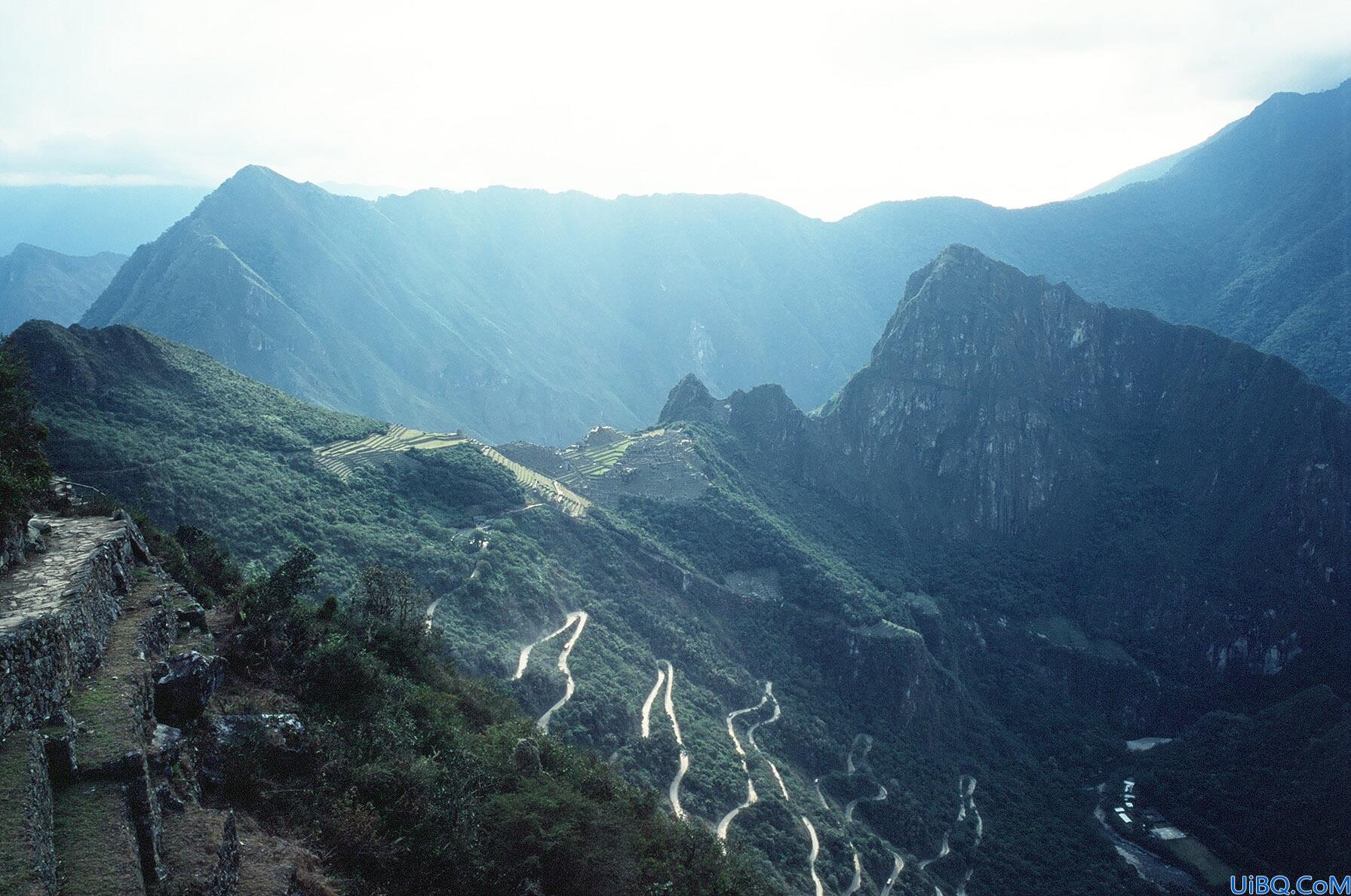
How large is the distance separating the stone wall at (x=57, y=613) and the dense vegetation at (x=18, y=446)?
148 cm

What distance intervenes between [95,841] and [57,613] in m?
6.31

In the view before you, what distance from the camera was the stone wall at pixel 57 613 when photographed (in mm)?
15633

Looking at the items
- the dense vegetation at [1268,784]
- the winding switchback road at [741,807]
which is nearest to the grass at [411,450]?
the winding switchback road at [741,807]

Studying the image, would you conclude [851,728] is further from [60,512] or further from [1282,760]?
[60,512]

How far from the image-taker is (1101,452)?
5295 inches

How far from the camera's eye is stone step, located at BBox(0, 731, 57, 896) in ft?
40.4

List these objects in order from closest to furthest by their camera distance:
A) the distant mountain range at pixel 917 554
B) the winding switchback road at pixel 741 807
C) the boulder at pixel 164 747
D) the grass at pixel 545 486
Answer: the boulder at pixel 164 747
the winding switchback road at pixel 741 807
the distant mountain range at pixel 917 554
the grass at pixel 545 486

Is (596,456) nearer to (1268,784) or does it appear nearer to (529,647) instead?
(529,647)

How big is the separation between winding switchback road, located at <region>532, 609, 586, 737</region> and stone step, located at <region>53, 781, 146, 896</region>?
35.2 meters

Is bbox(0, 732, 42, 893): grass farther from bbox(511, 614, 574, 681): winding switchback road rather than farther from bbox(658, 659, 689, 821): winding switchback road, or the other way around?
bbox(511, 614, 574, 681): winding switchback road

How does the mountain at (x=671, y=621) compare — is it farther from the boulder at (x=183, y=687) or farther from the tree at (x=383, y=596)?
the boulder at (x=183, y=687)

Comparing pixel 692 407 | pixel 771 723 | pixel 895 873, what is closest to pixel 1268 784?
pixel 895 873

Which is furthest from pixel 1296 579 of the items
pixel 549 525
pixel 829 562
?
pixel 549 525

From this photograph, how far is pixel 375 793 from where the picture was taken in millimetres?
21094
